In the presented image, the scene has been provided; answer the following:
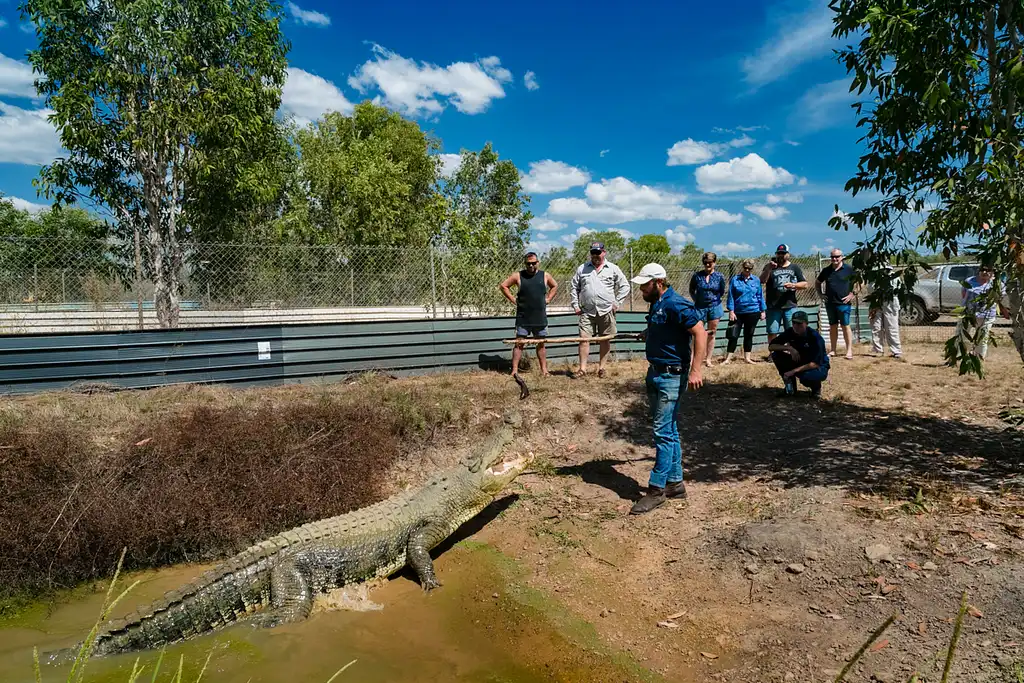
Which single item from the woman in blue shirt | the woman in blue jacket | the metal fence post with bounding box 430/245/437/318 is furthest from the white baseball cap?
the metal fence post with bounding box 430/245/437/318

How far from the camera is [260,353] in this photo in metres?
8.45

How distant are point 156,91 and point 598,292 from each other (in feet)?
35.6

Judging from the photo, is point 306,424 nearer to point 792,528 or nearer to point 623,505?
point 623,505

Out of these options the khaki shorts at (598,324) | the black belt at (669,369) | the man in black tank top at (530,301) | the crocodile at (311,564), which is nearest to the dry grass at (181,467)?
the crocodile at (311,564)

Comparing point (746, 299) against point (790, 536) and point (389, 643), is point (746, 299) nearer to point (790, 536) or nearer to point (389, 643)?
point (790, 536)

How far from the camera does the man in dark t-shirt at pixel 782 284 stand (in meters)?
9.64

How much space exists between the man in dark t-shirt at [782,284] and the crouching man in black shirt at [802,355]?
1.51 meters

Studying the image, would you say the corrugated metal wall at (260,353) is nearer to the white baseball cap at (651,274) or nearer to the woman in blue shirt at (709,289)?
the woman in blue shirt at (709,289)

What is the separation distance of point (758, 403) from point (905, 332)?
10199mm

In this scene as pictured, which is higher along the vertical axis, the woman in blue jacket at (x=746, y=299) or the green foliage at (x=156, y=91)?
the green foliage at (x=156, y=91)

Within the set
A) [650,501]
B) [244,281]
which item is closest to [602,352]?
[650,501]

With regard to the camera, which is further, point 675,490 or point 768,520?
point 675,490

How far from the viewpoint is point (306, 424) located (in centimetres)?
665

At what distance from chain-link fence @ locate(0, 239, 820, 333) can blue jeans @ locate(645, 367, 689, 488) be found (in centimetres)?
596
